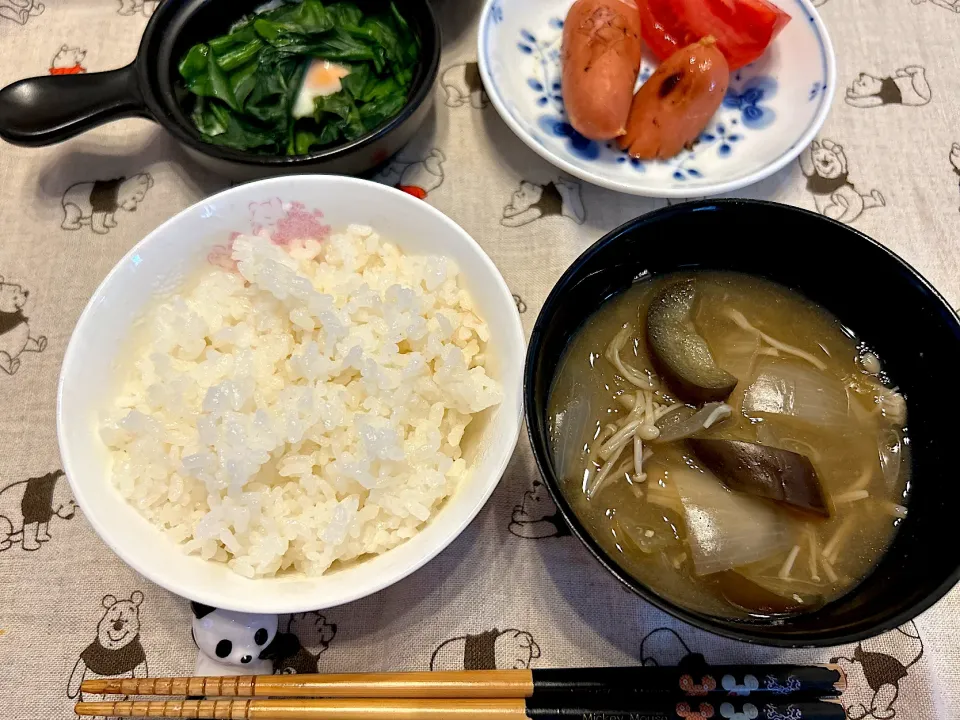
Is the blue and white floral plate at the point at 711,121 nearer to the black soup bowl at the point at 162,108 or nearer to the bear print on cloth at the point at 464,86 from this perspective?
the bear print on cloth at the point at 464,86

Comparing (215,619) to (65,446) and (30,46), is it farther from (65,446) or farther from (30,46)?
(30,46)

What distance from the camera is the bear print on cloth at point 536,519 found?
1619 mm

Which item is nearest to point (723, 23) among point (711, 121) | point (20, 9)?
point (711, 121)

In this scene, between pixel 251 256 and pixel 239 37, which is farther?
pixel 239 37

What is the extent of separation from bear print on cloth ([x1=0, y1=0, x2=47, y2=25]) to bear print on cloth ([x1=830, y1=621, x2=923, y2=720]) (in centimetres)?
344

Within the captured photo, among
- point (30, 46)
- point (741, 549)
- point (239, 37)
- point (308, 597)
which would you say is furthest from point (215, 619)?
point (30, 46)

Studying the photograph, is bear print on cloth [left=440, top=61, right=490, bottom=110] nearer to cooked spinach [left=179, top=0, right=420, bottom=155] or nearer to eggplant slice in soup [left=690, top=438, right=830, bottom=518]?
cooked spinach [left=179, top=0, right=420, bottom=155]

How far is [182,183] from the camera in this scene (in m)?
2.14

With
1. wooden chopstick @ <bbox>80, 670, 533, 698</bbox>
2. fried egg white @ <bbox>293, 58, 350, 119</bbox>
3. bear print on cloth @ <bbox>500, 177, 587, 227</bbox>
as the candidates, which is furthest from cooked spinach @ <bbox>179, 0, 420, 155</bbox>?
wooden chopstick @ <bbox>80, 670, 533, 698</bbox>

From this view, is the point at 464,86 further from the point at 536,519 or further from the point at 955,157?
Result: the point at 955,157

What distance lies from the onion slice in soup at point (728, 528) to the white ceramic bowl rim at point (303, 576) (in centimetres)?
42

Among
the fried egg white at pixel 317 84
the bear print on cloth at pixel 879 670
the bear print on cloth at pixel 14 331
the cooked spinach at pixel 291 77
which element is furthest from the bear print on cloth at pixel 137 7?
the bear print on cloth at pixel 879 670

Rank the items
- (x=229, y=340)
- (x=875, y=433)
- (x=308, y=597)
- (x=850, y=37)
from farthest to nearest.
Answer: (x=850, y=37), (x=229, y=340), (x=875, y=433), (x=308, y=597)

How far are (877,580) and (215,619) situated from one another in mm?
1444
